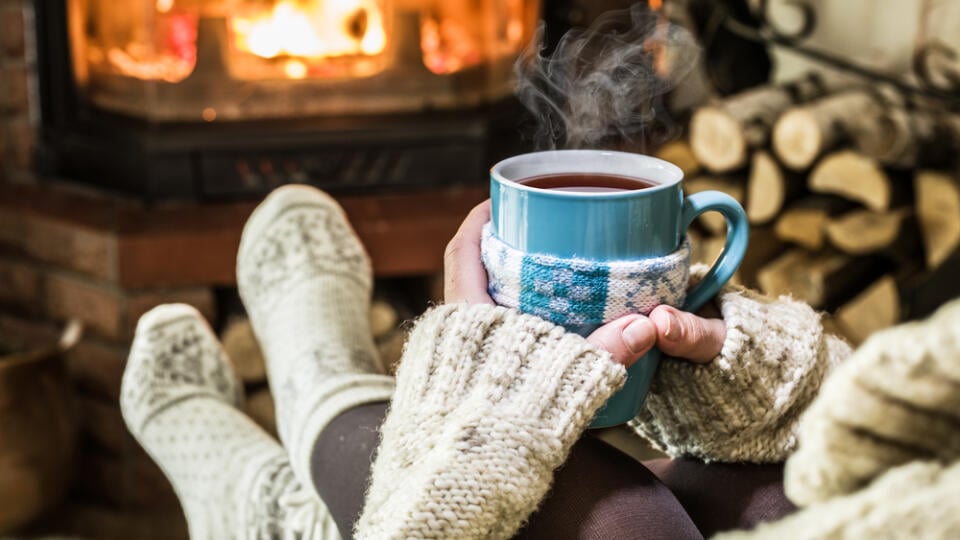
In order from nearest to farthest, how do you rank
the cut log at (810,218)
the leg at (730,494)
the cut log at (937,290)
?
the leg at (730,494), the cut log at (937,290), the cut log at (810,218)

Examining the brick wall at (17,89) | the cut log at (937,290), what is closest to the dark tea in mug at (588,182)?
the cut log at (937,290)

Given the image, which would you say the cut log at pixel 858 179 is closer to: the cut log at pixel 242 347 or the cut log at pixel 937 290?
the cut log at pixel 937 290

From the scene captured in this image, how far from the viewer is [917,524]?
387mm

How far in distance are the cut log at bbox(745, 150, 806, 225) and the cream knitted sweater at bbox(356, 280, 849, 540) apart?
939mm

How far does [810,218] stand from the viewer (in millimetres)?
1552

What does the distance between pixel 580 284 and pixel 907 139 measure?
108 centimetres

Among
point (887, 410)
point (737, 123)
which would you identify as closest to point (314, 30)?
point (737, 123)

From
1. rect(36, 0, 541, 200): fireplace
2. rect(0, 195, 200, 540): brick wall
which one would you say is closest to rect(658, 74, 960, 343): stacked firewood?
rect(36, 0, 541, 200): fireplace

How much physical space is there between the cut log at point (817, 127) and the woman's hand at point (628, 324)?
3.03ft

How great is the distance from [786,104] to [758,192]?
0.16 m

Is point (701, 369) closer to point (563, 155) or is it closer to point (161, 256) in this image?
point (563, 155)

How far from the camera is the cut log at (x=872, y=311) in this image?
1.52 m

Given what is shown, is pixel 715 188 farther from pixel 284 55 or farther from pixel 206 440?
pixel 206 440

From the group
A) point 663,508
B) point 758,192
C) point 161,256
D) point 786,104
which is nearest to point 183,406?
point 161,256
